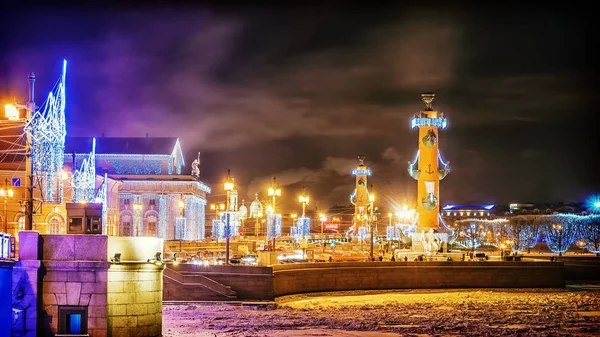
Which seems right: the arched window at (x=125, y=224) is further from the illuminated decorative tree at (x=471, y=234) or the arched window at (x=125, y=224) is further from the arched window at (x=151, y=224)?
the illuminated decorative tree at (x=471, y=234)

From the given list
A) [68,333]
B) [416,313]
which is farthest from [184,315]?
[68,333]

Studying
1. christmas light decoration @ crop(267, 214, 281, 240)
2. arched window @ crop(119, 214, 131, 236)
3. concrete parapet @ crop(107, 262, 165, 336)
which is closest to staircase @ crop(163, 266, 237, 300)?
christmas light decoration @ crop(267, 214, 281, 240)

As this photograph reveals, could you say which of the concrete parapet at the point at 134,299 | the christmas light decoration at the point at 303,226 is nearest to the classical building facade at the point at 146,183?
the christmas light decoration at the point at 303,226

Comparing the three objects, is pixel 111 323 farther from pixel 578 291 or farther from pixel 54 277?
pixel 578 291

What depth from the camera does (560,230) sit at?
9750cm

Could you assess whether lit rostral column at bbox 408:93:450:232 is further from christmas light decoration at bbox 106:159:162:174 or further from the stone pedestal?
the stone pedestal

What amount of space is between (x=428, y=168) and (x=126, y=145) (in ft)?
143

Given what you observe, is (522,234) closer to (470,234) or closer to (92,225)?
(470,234)

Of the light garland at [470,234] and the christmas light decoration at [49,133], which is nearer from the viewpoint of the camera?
the christmas light decoration at [49,133]

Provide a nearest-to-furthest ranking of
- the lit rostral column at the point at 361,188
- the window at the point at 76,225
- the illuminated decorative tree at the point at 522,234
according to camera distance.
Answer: the window at the point at 76,225 < the illuminated decorative tree at the point at 522,234 < the lit rostral column at the point at 361,188

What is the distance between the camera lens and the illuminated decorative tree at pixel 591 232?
300 feet

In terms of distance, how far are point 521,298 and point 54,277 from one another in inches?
1309

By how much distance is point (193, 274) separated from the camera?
133ft

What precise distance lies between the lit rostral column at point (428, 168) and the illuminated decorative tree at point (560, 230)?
2518 cm
